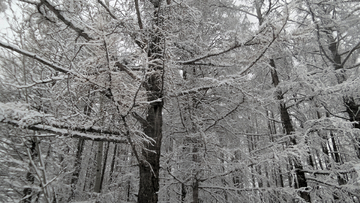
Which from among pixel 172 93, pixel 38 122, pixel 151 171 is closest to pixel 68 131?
pixel 38 122

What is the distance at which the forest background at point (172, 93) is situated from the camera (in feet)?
7.16

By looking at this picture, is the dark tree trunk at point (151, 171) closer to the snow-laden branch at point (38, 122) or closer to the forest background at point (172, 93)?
the forest background at point (172, 93)

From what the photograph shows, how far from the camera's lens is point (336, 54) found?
596 cm

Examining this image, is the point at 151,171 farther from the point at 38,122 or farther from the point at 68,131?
the point at 38,122

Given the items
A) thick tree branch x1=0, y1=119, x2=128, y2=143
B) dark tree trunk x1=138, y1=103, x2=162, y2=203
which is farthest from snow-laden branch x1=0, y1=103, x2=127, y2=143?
dark tree trunk x1=138, y1=103, x2=162, y2=203

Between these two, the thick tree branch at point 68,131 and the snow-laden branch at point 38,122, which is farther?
the thick tree branch at point 68,131

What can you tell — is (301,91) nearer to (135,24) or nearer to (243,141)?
(243,141)

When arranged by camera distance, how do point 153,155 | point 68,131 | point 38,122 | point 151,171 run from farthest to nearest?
point 153,155 → point 151,171 → point 68,131 → point 38,122

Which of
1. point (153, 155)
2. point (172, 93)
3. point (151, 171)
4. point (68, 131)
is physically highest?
point (172, 93)

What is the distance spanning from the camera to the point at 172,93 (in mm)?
3516

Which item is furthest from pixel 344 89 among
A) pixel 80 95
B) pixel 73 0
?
pixel 73 0

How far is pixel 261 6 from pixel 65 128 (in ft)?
22.1

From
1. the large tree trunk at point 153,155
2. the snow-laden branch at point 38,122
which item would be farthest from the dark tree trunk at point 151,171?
the snow-laden branch at point 38,122

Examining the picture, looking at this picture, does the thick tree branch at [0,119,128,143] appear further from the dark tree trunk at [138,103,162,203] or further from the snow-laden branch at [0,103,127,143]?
the dark tree trunk at [138,103,162,203]
